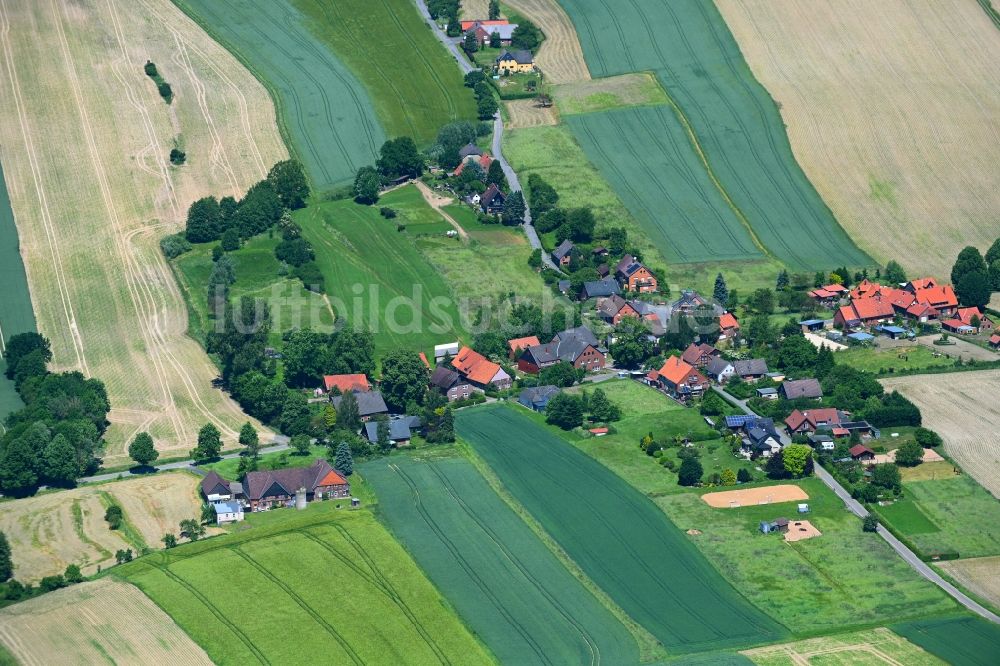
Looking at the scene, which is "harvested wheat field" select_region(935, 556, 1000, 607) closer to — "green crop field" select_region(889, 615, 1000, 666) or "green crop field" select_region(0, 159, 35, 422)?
"green crop field" select_region(889, 615, 1000, 666)

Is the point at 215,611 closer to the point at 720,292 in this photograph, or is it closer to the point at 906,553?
the point at 906,553

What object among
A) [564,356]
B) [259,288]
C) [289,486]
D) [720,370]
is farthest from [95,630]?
[720,370]

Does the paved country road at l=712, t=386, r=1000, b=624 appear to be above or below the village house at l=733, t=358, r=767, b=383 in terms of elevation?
below

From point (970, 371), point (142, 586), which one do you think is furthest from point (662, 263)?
point (142, 586)

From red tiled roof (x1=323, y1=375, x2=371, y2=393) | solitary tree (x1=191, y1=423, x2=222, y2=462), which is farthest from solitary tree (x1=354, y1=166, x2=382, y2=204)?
solitary tree (x1=191, y1=423, x2=222, y2=462)

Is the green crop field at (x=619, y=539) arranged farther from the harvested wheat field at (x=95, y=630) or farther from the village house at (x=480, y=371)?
the harvested wheat field at (x=95, y=630)
